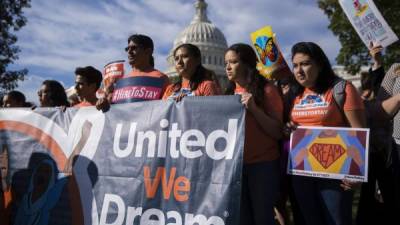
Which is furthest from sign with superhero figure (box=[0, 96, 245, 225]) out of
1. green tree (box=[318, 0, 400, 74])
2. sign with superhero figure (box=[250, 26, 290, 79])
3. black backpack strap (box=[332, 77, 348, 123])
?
green tree (box=[318, 0, 400, 74])

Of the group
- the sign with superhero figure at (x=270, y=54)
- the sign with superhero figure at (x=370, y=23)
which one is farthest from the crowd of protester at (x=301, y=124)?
the sign with superhero figure at (x=270, y=54)

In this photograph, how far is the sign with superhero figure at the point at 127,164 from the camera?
2.97 meters

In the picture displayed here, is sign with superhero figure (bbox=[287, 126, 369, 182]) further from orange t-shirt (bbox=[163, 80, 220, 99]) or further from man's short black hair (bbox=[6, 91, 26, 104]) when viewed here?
man's short black hair (bbox=[6, 91, 26, 104])

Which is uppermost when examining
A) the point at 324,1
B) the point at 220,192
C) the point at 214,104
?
the point at 324,1

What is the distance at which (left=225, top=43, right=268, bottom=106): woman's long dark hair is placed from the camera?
2975mm

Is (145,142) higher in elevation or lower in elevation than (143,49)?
lower

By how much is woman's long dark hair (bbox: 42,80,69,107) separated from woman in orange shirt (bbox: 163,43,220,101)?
5.86ft

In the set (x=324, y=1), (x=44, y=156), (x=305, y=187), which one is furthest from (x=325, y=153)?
(x=324, y=1)

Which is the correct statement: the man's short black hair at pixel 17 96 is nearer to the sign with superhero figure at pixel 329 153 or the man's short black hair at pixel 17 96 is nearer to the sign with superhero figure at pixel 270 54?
the sign with superhero figure at pixel 270 54

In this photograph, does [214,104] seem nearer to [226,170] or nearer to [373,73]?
[226,170]

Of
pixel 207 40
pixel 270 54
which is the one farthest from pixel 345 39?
pixel 207 40

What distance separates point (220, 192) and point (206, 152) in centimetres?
33

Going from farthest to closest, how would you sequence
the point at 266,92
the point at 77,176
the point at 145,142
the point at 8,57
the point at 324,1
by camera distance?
the point at 324,1, the point at 8,57, the point at 77,176, the point at 145,142, the point at 266,92

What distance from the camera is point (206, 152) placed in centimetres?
304
